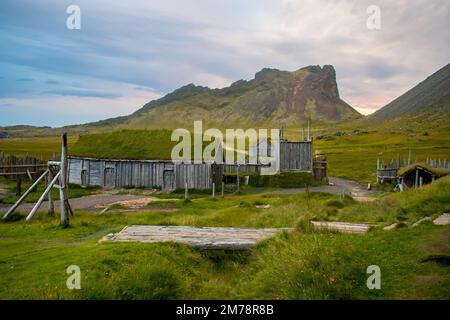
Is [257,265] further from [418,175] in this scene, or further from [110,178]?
[110,178]

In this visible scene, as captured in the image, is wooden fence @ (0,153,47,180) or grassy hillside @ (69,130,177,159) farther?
grassy hillside @ (69,130,177,159)

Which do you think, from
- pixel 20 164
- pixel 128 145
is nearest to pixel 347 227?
pixel 128 145

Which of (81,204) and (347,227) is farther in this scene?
(81,204)

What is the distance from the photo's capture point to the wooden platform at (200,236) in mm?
12312

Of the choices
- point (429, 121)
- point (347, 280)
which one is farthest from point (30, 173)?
point (429, 121)

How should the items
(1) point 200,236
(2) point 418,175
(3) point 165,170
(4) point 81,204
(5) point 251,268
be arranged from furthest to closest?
(3) point 165,170 < (2) point 418,175 < (4) point 81,204 < (1) point 200,236 < (5) point 251,268

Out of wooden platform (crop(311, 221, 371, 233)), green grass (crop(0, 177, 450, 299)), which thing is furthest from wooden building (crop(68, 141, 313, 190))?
green grass (crop(0, 177, 450, 299))

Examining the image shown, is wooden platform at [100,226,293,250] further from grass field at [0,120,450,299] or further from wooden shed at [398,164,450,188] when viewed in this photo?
wooden shed at [398,164,450,188]

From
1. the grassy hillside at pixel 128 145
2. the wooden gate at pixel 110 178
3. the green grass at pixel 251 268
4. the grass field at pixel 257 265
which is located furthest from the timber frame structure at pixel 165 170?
the green grass at pixel 251 268

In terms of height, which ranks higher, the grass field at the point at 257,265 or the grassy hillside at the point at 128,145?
the grassy hillside at the point at 128,145

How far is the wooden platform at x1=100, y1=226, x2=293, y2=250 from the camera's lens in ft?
40.4

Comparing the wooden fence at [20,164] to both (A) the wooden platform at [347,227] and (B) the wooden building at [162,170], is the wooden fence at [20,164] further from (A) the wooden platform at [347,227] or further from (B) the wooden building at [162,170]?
(A) the wooden platform at [347,227]

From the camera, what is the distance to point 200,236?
13.5 metres
